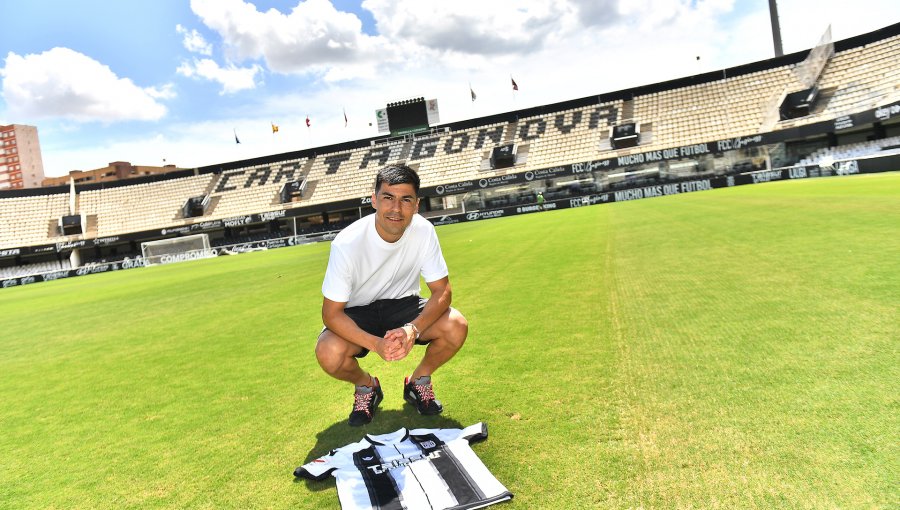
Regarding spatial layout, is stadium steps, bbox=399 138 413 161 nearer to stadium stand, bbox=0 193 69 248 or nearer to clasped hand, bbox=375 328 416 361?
stadium stand, bbox=0 193 69 248

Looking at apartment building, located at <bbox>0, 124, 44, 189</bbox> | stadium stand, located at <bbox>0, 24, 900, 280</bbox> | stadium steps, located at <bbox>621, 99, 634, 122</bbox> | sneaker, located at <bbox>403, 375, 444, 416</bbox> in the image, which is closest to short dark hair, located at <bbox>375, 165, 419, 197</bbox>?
sneaker, located at <bbox>403, 375, 444, 416</bbox>

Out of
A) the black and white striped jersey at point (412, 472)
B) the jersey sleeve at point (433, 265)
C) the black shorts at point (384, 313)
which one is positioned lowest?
the black and white striped jersey at point (412, 472)

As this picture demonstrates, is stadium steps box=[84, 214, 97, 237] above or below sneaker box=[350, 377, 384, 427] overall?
above

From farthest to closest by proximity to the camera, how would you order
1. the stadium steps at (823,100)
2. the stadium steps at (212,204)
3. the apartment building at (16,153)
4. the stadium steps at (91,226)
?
the apartment building at (16,153)
the stadium steps at (212,204)
the stadium steps at (91,226)
the stadium steps at (823,100)

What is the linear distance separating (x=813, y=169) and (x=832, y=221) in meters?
25.9

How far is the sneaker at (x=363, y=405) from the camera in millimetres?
3734

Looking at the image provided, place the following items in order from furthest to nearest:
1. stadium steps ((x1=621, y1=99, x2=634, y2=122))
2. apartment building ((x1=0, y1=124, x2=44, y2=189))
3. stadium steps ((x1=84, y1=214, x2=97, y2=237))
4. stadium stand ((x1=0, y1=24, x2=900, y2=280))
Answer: apartment building ((x1=0, y1=124, x2=44, y2=189))
stadium steps ((x1=84, y1=214, x2=97, y2=237))
stadium steps ((x1=621, y1=99, x2=634, y2=122))
stadium stand ((x1=0, y1=24, x2=900, y2=280))

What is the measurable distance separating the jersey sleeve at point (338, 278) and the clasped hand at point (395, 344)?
45 cm

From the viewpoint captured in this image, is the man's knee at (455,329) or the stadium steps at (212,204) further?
the stadium steps at (212,204)

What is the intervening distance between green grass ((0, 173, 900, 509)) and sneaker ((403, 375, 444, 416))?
0.48 feet

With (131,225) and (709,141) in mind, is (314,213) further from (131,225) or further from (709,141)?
(709,141)

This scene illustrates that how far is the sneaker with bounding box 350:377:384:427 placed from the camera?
373 centimetres

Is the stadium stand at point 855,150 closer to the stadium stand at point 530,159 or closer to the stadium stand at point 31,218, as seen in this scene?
the stadium stand at point 530,159

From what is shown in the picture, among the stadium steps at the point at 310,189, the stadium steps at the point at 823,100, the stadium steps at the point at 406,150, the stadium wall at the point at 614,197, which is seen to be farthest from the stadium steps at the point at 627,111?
the stadium steps at the point at 310,189
